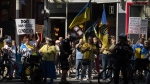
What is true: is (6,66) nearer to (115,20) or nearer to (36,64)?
(36,64)

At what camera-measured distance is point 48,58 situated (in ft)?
46.8

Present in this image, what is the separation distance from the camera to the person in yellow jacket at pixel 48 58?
46.8ft

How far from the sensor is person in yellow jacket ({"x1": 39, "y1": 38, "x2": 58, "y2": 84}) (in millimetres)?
14250

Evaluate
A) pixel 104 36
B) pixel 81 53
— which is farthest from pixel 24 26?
pixel 104 36

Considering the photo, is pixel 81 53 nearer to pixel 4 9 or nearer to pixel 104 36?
pixel 104 36

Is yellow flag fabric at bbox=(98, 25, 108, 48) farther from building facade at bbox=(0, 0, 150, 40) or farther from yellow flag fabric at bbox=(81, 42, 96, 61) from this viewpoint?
building facade at bbox=(0, 0, 150, 40)

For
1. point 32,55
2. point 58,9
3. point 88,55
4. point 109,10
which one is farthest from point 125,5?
point 32,55

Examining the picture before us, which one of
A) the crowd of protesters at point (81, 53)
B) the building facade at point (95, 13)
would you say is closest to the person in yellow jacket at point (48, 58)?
the crowd of protesters at point (81, 53)

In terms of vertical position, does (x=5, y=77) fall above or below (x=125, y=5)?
below

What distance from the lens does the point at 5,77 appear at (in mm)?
14898

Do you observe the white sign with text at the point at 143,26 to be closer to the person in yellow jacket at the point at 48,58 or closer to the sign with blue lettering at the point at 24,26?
the sign with blue lettering at the point at 24,26

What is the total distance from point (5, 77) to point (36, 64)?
4.55 ft

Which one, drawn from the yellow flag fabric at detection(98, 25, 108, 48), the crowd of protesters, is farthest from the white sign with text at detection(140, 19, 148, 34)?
the yellow flag fabric at detection(98, 25, 108, 48)

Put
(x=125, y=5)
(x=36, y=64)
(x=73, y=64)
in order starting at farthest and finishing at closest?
1. (x=125, y=5)
2. (x=73, y=64)
3. (x=36, y=64)
